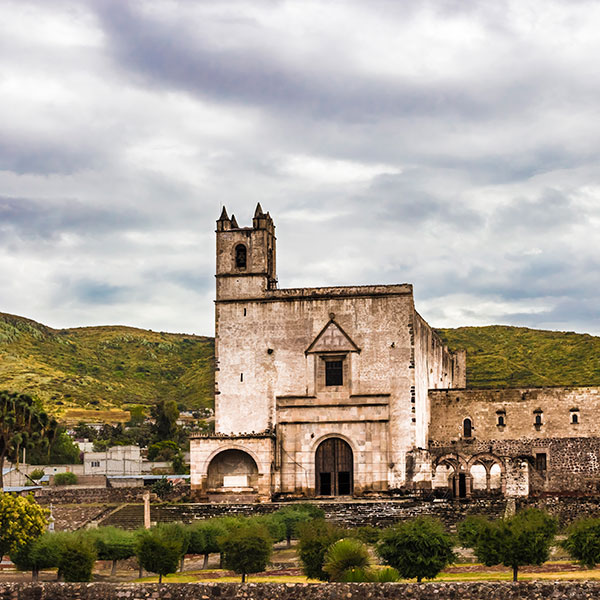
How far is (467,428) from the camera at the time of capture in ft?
182

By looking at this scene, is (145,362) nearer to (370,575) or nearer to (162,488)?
(162,488)

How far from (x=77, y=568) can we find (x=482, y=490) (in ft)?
72.2

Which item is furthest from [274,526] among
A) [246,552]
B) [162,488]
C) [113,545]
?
[162,488]

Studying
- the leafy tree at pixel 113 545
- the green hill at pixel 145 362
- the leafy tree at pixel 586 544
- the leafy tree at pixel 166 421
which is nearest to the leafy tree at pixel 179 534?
the leafy tree at pixel 113 545

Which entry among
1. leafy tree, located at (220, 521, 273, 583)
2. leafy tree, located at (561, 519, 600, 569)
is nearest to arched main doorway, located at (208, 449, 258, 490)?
leafy tree, located at (220, 521, 273, 583)

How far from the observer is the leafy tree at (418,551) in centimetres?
Answer: 3281

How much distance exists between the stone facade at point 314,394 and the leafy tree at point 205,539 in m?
11.4

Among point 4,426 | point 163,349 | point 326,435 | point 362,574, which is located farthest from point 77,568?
point 163,349

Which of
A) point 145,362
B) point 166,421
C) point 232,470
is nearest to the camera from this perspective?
point 232,470

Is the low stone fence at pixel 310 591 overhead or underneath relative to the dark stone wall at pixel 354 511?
underneath

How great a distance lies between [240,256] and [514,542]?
83.7 ft

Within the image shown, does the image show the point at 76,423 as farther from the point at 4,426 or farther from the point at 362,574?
the point at 362,574

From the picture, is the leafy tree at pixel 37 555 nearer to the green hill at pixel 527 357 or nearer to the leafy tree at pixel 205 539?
the leafy tree at pixel 205 539

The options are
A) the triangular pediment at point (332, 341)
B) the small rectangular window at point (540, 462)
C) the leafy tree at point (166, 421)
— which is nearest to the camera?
the triangular pediment at point (332, 341)
